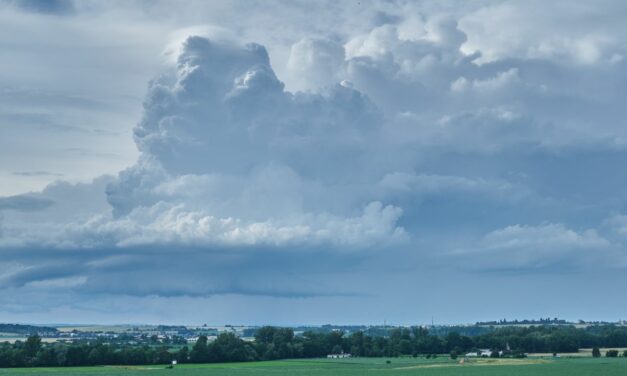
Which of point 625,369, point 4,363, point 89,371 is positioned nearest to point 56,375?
point 89,371

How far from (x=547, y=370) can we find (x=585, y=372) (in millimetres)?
8262

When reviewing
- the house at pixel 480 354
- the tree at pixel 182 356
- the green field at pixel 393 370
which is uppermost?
the house at pixel 480 354

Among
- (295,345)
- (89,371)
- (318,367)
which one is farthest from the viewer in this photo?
(295,345)

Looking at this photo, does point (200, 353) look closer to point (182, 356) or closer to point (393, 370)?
point (182, 356)

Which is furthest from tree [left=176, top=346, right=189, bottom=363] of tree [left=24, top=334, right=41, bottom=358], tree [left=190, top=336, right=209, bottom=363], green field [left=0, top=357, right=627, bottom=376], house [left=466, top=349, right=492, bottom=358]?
house [left=466, top=349, right=492, bottom=358]

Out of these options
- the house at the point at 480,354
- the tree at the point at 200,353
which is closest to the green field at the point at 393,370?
the tree at the point at 200,353

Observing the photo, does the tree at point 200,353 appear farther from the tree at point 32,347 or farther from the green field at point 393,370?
the tree at point 32,347

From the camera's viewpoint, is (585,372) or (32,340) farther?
(32,340)

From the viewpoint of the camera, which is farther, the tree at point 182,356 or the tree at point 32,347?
the tree at point 182,356

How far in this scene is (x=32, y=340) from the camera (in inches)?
6314

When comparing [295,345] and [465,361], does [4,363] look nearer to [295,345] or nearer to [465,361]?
[295,345]

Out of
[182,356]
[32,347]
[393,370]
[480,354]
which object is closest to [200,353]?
[182,356]

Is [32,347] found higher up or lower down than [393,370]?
higher up

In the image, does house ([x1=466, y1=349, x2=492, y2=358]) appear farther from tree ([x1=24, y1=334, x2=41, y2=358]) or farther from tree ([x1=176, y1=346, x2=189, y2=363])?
tree ([x1=24, y1=334, x2=41, y2=358])
